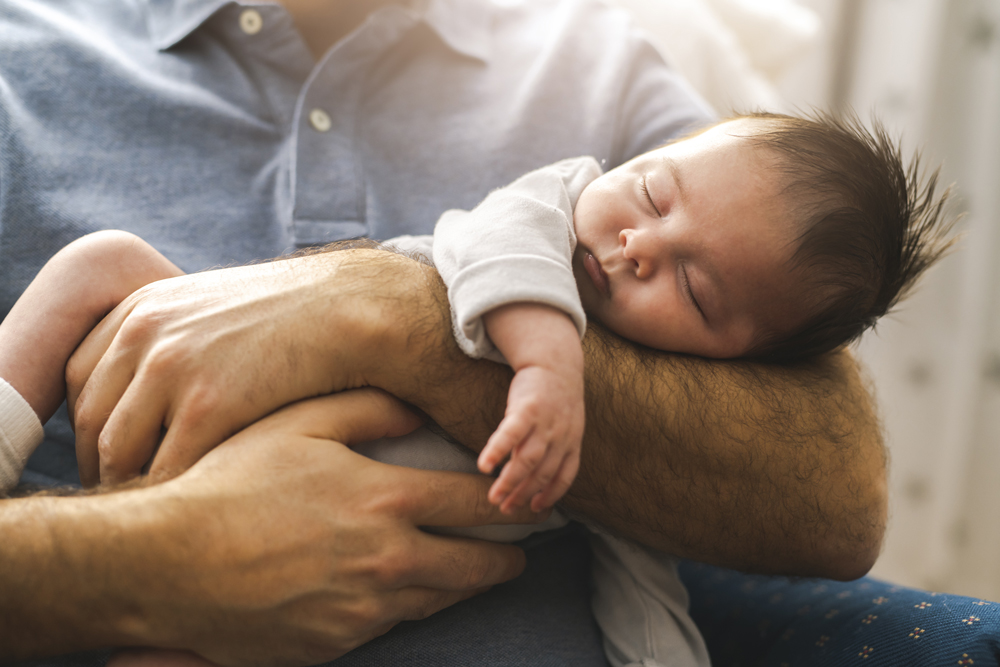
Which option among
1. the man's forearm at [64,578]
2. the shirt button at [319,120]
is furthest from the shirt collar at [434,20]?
the man's forearm at [64,578]

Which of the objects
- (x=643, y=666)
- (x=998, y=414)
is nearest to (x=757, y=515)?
(x=643, y=666)

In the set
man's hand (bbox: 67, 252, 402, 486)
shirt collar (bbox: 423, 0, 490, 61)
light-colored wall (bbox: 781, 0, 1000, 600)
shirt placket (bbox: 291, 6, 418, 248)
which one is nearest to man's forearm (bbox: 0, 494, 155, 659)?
man's hand (bbox: 67, 252, 402, 486)

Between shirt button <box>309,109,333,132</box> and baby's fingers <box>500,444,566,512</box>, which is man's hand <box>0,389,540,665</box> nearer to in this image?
baby's fingers <box>500,444,566,512</box>

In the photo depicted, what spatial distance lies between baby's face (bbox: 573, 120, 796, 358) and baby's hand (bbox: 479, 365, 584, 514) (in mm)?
316

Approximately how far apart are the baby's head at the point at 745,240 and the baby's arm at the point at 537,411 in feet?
0.91

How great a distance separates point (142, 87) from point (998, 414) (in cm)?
286

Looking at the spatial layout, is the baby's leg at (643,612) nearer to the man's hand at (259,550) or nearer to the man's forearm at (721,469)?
the man's forearm at (721,469)

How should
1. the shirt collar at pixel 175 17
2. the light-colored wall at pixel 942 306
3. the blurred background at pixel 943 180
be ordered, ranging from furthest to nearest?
the light-colored wall at pixel 942 306 → the blurred background at pixel 943 180 → the shirt collar at pixel 175 17

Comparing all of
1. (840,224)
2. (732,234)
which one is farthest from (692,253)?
(840,224)

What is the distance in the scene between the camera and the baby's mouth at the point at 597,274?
925 mm

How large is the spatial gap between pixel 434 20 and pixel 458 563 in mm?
1172

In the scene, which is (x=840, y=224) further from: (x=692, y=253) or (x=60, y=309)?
(x=60, y=309)

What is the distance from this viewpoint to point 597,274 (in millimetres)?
924

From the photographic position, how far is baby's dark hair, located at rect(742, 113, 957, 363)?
915mm
